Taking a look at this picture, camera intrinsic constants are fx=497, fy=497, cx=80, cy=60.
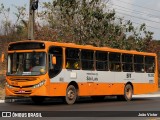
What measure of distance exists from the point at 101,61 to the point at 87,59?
1.39 metres

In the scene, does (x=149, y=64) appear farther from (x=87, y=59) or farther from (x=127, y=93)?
(x=87, y=59)

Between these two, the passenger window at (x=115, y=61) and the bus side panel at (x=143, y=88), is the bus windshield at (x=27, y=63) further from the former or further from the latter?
the bus side panel at (x=143, y=88)

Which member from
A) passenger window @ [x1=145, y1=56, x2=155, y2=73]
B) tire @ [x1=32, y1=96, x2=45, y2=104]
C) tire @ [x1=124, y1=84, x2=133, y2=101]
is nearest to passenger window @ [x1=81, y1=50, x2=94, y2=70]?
tire @ [x1=32, y1=96, x2=45, y2=104]

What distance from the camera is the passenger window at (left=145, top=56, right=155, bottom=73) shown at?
29.5m

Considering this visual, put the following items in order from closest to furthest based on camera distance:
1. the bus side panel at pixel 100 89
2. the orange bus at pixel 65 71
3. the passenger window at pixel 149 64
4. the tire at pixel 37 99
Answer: the orange bus at pixel 65 71 < the tire at pixel 37 99 < the bus side panel at pixel 100 89 < the passenger window at pixel 149 64

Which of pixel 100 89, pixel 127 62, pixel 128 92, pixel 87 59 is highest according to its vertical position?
pixel 87 59

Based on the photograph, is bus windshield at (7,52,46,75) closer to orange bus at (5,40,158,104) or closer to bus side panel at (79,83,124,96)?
orange bus at (5,40,158,104)

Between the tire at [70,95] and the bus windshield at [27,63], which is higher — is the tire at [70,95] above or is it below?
below

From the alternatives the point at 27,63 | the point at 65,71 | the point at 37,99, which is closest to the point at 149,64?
the point at 65,71

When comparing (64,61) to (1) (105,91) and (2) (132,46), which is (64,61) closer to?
(1) (105,91)

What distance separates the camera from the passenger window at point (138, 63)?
93.2 ft

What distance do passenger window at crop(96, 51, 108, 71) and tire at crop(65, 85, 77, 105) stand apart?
97.6 inches

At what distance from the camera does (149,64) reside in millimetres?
29828

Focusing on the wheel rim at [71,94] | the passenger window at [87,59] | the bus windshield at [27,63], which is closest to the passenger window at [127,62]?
the passenger window at [87,59]
